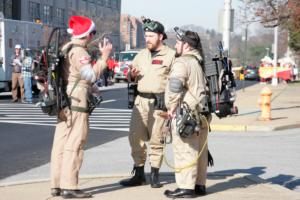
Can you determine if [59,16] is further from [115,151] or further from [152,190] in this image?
[152,190]

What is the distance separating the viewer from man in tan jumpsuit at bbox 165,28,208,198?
7.03 metres

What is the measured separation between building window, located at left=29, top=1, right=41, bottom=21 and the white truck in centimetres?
4037

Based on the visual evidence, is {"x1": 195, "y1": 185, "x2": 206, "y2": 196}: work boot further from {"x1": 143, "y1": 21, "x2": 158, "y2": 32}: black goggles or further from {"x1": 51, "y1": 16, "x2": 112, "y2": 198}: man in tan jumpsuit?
{"x1": 143, "y1": 21, "x2": 158, "y2": 32}: black goggles

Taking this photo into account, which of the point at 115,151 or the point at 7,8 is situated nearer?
the point at 115,151

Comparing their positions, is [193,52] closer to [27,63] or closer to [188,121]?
[188,121]

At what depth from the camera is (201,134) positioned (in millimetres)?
7340

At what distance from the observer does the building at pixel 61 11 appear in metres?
63.4

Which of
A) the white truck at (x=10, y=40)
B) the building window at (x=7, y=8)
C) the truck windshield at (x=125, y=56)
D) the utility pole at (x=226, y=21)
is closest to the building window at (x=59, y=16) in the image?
the building window at (x=7, y=8)

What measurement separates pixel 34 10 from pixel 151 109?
203 ft

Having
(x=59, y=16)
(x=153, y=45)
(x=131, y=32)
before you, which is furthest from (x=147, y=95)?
(x=131, y=32)

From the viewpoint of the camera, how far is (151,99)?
7.80 metres

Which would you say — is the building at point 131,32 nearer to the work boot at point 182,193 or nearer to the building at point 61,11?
the building at point 61,11

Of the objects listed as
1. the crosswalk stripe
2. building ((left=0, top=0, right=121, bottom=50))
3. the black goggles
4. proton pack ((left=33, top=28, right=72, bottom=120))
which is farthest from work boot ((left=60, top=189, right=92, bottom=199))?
building ((left=0, top=0, right=121, bottom=50))

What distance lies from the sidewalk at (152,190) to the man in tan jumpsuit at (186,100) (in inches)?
12.4
